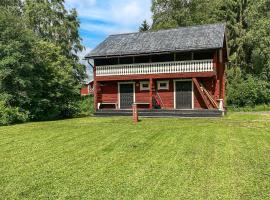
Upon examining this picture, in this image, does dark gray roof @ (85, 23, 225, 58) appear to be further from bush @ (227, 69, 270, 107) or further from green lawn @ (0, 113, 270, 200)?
green lawn @ (0, 113, 270, 200)

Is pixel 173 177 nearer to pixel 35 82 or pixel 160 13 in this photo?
pixel 35 82

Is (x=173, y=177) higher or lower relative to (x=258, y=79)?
lower

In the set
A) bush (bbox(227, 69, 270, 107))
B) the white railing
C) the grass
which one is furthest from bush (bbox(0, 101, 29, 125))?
bush (bbox(227, 69, 270, 107))

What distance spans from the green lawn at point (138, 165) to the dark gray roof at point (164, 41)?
10.7 meters

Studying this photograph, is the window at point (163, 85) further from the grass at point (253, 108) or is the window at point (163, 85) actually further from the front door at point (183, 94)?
the grass at point (253, 108)

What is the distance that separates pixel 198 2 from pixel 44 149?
123ft

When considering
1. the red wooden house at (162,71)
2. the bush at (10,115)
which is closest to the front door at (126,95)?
the red wooden house at (162,71)

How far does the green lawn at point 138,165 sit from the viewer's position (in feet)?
23.5

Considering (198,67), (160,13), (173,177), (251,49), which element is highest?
(160,13)

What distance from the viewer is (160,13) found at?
150 feet

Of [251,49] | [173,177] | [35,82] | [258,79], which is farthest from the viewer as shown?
[251,49]

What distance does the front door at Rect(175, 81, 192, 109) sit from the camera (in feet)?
83.1

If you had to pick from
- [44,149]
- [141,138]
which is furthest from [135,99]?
[44,149]

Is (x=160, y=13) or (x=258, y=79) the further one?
(x=160, y=13)
